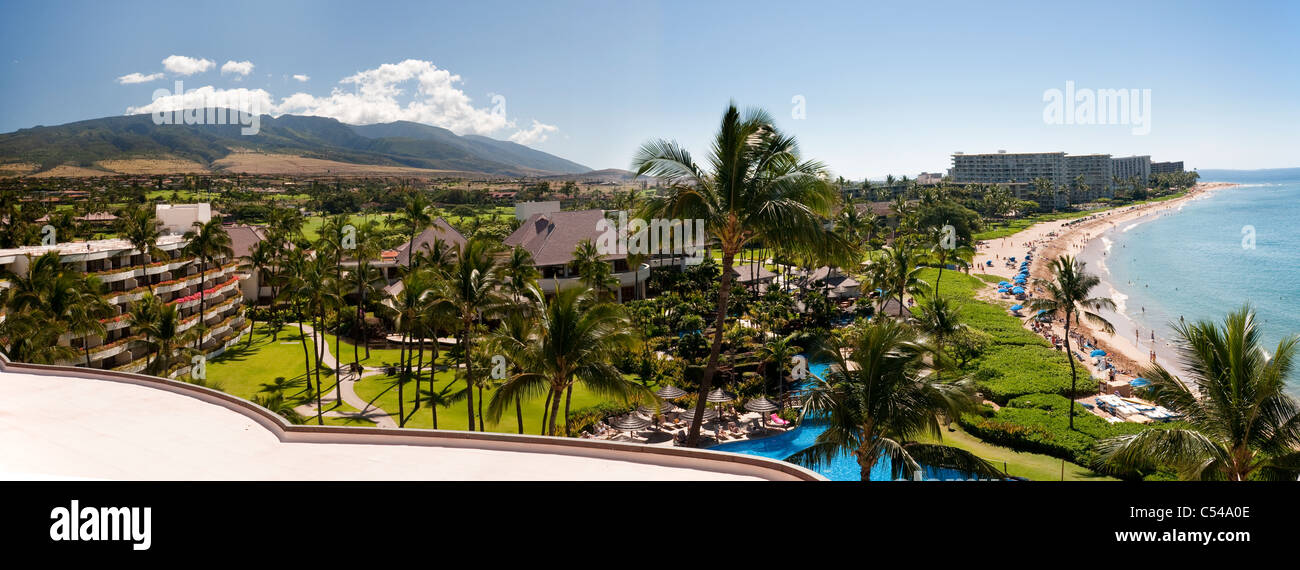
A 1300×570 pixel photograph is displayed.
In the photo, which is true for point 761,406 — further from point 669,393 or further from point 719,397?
point 669,393

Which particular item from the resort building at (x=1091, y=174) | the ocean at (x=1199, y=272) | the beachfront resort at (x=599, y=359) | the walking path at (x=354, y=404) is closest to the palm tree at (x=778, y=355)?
the beachfront resort at (x=599, y=359)

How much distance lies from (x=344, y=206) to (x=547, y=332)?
11754 centimetres

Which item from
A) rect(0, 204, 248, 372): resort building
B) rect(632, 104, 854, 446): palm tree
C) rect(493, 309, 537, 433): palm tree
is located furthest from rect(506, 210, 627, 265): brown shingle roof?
rect(632, 104, 854, 446): palm tree

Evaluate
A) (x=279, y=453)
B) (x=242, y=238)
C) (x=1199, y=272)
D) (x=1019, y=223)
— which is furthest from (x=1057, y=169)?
(x=279, y=453)

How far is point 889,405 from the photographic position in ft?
42.3

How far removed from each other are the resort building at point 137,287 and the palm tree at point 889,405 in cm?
2825

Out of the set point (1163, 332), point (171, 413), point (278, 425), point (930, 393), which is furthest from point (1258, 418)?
point (1163, 332)

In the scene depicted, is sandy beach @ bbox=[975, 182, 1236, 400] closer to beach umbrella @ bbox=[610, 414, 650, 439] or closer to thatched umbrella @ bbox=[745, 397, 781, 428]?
thatched umbrella @ bbox=[745, 397, 781, 428]

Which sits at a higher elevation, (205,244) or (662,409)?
(205,244)

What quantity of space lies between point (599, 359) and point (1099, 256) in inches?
3462

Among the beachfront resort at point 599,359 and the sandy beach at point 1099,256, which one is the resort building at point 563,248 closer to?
the beachfront resort at point 599,359

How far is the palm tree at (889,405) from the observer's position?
12891 millimetres
